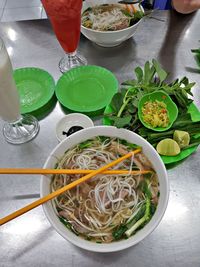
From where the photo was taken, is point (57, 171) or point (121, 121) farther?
point (121, 121)

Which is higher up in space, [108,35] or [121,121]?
[108,35]

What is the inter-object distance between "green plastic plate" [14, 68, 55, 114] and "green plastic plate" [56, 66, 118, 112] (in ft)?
0.16

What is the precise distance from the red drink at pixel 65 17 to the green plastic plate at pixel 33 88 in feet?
0.57

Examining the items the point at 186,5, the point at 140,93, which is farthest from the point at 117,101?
the point at 186,5

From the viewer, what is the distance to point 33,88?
3.43 feet

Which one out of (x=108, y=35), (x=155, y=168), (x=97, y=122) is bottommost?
(x=97, y=122)

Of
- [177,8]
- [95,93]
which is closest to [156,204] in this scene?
[95,93]

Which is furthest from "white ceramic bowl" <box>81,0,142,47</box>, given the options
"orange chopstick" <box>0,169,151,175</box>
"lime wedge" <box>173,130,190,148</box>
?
"orange chopstick" <box>0,169,151,175</box>

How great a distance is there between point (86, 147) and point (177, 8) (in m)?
0.97

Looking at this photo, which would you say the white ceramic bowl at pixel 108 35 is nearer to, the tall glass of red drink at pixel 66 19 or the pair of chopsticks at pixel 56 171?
the tall glass of red drink at pixel 66 19

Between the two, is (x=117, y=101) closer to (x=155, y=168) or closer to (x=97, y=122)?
(x=97, y=122)

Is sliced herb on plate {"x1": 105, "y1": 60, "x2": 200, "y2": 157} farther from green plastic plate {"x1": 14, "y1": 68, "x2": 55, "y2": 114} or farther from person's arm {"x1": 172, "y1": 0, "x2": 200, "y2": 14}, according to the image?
person's arm {"x1": 172, "y1": 0, "x2": 200, "y2": 14}

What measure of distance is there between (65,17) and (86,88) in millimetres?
280

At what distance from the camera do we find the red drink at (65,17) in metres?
0.83
